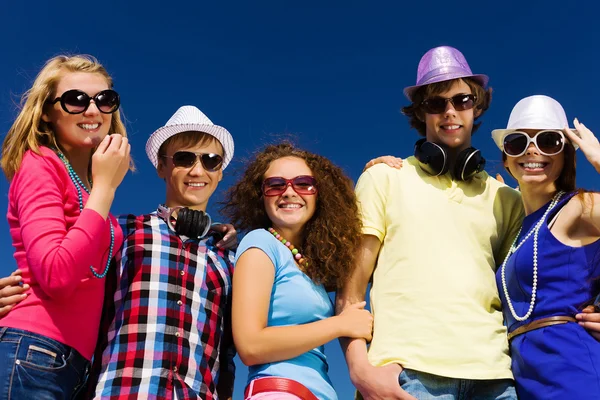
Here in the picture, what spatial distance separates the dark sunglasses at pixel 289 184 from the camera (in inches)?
254

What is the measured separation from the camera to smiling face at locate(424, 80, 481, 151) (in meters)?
6.53

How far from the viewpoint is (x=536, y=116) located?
6.23m

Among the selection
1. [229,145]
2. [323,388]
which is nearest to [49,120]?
[229,145]

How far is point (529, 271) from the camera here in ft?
18.4

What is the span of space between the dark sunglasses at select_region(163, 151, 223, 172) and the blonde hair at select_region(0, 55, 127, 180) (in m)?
1.01

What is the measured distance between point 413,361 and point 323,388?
833 millimetres

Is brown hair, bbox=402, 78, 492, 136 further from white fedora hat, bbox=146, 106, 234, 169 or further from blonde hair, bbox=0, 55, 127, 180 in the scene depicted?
blonde hair, bbox=0, 55, 127, 180

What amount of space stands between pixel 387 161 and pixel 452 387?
7.91 feet

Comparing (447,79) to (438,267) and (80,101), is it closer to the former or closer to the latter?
(438,267)

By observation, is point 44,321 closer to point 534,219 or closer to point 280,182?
point 280,182

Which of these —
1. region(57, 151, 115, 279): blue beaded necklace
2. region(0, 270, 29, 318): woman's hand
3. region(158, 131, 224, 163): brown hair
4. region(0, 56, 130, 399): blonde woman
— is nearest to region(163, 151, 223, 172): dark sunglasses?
region(158, 131, 224, 163): brown hair

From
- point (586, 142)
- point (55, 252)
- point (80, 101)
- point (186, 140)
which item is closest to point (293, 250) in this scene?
point (186, 140)

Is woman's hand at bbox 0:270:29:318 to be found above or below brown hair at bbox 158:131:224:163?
below

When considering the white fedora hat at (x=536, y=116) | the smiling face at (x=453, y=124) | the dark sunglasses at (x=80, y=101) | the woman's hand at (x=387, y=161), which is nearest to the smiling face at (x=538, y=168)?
the white fedora hat at (x=536, y=116)
